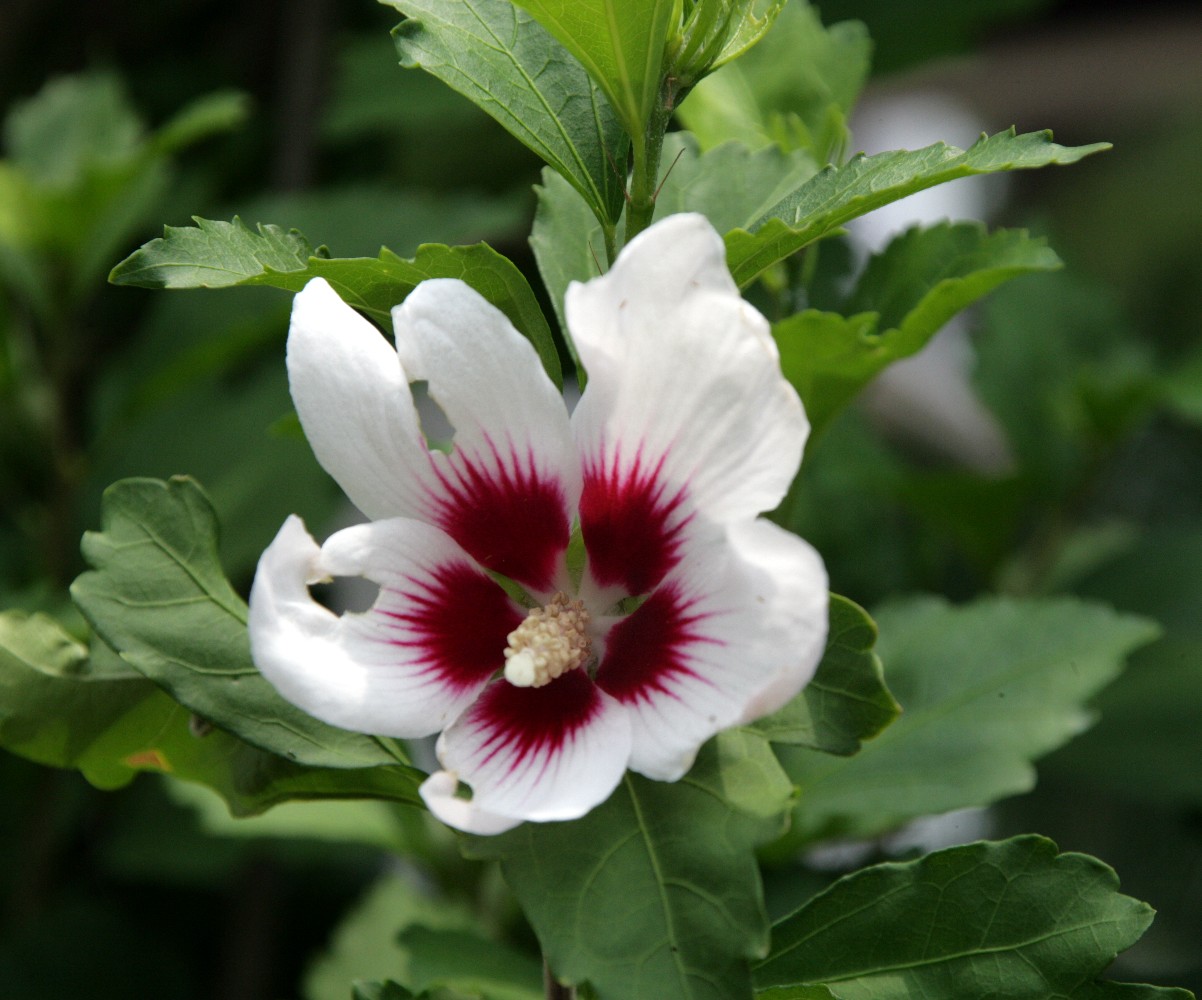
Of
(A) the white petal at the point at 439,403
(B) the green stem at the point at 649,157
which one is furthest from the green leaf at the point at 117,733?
(B) the green stem at the point at 649,157

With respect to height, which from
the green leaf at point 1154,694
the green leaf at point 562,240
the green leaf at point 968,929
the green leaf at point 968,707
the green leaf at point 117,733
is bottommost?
the green leaf at point 1154,694

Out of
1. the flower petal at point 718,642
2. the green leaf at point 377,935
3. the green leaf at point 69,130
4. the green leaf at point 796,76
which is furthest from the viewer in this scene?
the green leaf at point 69,130

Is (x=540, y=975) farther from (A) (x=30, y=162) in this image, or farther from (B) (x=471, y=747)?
(A) (x=30, y=162)

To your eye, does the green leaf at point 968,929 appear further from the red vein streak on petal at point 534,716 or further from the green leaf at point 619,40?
the green leaf at point 619,40

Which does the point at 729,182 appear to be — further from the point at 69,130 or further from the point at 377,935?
the point at 69,130

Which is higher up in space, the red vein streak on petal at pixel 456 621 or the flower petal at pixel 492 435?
the flower petal at pixel 492 435

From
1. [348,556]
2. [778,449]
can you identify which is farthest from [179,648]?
[778,449]

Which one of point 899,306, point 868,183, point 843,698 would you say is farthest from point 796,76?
point 843,698
